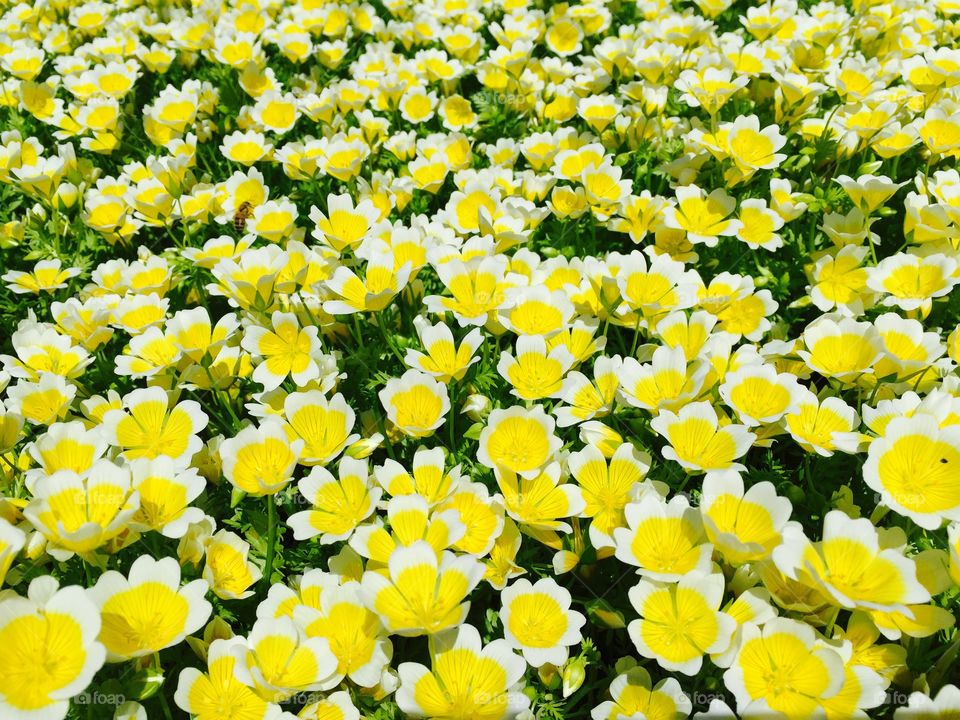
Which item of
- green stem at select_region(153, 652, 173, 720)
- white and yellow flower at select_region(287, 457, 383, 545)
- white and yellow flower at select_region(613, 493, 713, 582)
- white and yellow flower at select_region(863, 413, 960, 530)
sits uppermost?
white and yellow flower at select_region(863, 413, 960, 530)

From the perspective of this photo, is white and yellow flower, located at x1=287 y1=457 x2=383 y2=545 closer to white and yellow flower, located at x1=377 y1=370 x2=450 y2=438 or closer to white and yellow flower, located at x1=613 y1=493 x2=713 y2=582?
white and yellow flower, located at x1=377 y1=370 x2=450 y2=438

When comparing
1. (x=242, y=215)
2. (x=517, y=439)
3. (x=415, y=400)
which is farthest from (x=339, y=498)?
(x=242, y=215)

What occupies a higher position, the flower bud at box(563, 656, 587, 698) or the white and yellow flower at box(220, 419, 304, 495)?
the white and yellow flower at box(220, 419, 304, 495)

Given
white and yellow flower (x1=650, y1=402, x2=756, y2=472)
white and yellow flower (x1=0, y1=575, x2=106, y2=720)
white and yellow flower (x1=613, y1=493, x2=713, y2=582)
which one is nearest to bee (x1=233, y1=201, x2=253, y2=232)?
white and yellow flower (x1=0, y1=575, x2=106, y2=720)

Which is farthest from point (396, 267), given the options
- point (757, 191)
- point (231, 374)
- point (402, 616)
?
point (757, 191)

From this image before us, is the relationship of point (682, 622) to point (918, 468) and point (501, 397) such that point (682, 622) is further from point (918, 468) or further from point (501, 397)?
point (501, 397)

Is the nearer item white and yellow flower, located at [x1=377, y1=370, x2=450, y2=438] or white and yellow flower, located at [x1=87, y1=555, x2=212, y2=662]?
white and yellow flower, located at [x1=87, y1=555, x2=212, y2=662]
